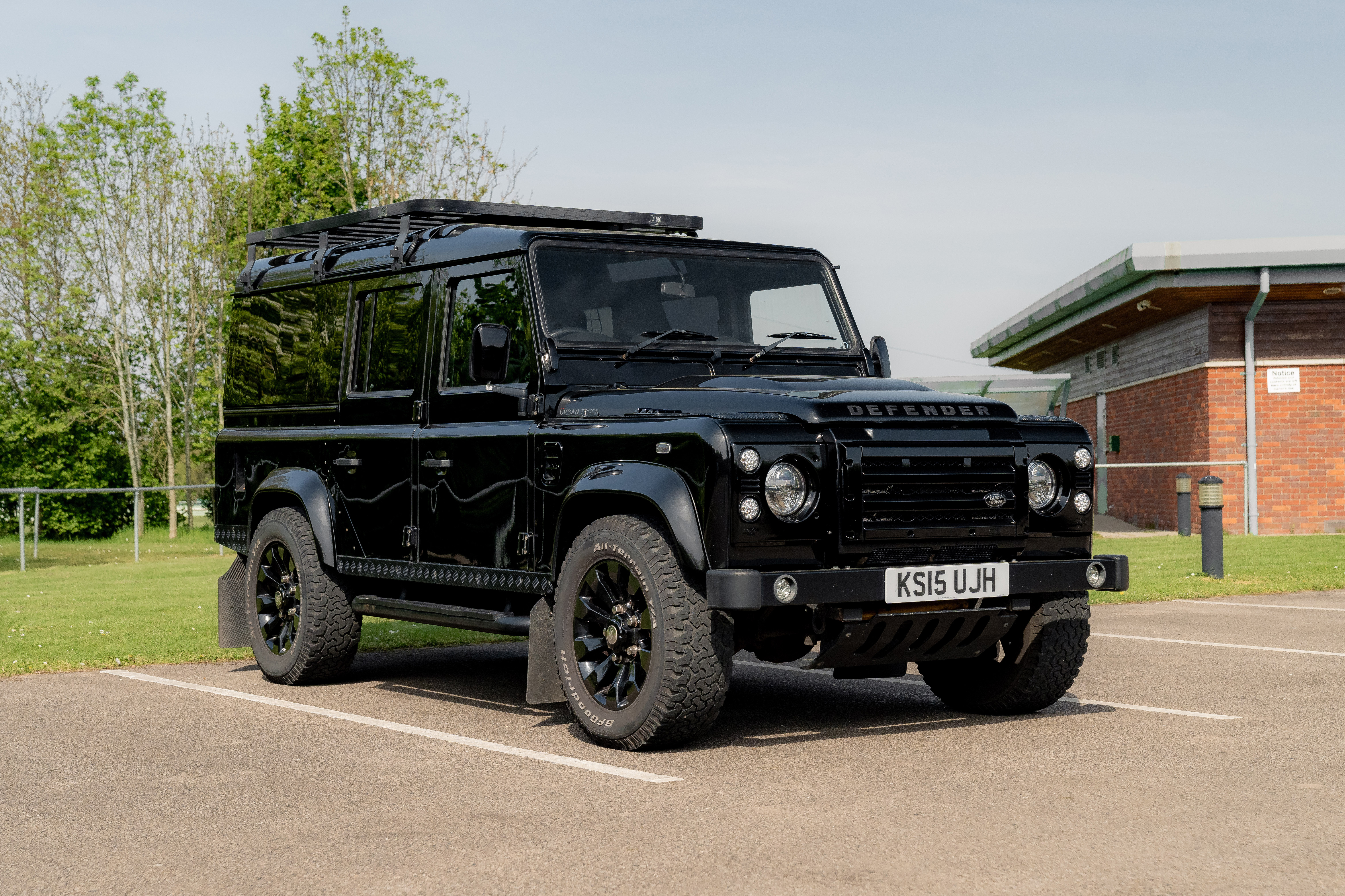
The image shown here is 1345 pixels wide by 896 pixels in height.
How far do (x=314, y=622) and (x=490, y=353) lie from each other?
236 cm

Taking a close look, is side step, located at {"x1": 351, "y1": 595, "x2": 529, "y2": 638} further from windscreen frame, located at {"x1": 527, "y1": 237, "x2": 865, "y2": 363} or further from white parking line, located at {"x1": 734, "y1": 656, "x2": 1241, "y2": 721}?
white parking line, located at {"x1": 734, "y1": 656, "x2": 1241, "y2": 721}

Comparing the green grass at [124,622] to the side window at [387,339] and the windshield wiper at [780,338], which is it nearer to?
the side window at [387,339]

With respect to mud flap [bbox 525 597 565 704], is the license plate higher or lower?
higher

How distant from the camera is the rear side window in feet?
29.4

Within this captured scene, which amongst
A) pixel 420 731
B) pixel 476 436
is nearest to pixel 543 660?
pixel 420 731

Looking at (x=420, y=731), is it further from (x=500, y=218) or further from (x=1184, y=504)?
(x=1184, y=504)

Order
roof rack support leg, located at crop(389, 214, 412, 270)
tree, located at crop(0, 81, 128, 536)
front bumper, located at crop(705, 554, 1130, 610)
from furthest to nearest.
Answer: tree, located at crop(0, 81, 128, 536)
roof rack support leg, located at crop(389, 214, 412, 270)
front bumper, located at crop(705, 554, 1130, 610)

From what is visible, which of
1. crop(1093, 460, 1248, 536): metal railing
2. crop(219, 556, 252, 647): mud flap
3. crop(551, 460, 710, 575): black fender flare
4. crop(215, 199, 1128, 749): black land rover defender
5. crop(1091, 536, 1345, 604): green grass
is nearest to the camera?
crop(551, 460, 710, 575): black fender flare

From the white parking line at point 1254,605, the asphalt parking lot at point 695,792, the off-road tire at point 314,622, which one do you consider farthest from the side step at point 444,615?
the white parking line at point 1254,605

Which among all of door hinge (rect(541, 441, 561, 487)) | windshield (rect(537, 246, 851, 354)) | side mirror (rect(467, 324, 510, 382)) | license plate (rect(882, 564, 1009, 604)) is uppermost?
windshield (rect(537, 246, 851, 354))

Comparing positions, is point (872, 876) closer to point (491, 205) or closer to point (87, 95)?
point (491, 205)

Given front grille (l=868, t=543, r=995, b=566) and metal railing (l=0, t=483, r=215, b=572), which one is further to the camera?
metal railing (l=0, t=483, r=215, b=572)

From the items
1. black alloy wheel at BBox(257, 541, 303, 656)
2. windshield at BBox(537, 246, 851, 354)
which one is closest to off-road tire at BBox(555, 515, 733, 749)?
windshield at BBox(537, 246, 851, 354)

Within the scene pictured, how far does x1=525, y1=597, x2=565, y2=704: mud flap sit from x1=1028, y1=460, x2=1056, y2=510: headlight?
7.36ft
